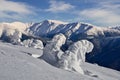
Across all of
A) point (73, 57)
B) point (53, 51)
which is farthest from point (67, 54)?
point (53, 51)

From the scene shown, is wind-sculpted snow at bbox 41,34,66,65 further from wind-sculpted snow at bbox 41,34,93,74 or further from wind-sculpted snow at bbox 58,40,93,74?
wind-sculpted snow at bbox 58,40,93,74

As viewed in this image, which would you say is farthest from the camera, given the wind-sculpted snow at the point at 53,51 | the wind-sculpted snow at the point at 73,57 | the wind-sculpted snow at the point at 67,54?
Result: the wind-sculpted snow at the point at 53,51

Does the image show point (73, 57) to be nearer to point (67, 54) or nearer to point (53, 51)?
point (67, 54)

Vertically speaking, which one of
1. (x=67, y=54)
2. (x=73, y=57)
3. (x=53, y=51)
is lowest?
(x=73, y=57)

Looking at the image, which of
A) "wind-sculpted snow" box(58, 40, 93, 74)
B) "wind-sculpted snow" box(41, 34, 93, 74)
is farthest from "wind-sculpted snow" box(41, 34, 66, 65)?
"wind-sculpted snow" box(58, 40, 93, 74)

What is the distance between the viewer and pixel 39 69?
28.9 meters

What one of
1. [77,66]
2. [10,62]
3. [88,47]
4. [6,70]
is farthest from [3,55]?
[88,47]

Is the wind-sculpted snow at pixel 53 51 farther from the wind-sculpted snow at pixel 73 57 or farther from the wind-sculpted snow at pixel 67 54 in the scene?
the wind-sculpted snow at pixel 73 57

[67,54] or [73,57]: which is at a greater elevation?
[67,54]

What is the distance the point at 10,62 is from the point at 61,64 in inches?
355

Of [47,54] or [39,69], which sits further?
[47,54]

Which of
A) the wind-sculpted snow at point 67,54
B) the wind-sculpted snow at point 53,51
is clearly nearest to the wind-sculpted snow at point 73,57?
the wind-sculpted snow at point 67,54

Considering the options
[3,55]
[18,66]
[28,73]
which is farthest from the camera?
[3,55]

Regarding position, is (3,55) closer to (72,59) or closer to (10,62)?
(10,62)
